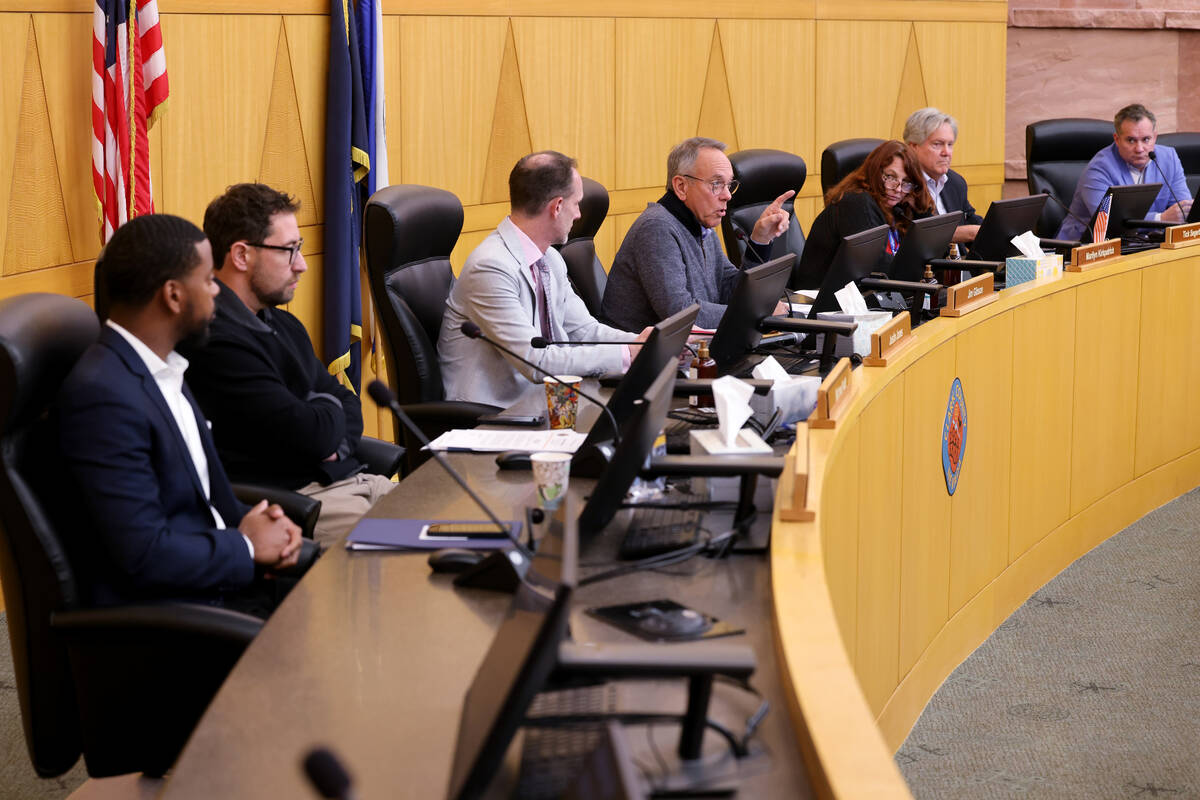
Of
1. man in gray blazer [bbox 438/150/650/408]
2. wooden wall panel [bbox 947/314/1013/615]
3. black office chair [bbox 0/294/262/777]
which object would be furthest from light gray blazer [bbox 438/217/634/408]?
black office chair [bbox 0/294/262/777]

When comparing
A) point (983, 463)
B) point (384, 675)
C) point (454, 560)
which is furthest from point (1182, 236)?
point (384, 675)

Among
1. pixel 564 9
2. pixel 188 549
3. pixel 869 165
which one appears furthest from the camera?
pixel 564 9

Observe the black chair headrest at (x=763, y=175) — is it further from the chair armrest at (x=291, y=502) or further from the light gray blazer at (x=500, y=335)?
the chair armrest at (x=291, y=502)

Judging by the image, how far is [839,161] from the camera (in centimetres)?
543

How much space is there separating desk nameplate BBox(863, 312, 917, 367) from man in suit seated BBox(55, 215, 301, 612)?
125 cm

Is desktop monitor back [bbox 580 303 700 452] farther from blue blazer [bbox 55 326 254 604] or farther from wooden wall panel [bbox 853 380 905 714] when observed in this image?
blue blazer [bbox 55 326 254 604]

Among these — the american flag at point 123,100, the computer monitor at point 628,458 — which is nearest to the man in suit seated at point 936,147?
the american flag at point 123,100

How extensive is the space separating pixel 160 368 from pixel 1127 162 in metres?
5.13

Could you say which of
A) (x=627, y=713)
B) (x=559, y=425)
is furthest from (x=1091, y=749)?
(x=627, y=713)

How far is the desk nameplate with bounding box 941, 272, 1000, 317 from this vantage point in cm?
333

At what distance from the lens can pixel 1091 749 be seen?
2.85 metres

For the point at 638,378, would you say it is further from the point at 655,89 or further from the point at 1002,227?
the point at 655,89

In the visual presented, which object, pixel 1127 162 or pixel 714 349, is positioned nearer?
pixel 714 349

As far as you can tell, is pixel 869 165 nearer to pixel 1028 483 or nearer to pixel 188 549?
pixel 1028 483
